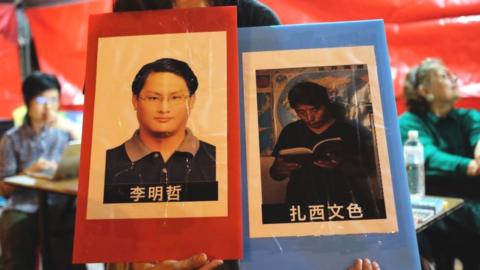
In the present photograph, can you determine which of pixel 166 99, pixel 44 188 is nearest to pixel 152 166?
pixel 166 99

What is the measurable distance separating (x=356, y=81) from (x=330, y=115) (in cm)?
8

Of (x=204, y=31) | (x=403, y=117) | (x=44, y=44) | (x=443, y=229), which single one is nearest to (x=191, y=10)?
(x=204, y=31)

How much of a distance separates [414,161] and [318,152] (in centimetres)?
119

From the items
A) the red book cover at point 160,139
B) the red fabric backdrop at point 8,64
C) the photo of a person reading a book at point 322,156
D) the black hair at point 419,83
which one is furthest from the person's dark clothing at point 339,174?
the red fabric backdrop at point 8,64

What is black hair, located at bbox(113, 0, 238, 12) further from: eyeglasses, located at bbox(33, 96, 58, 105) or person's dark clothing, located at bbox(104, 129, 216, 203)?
eyeglasses, located at bbox(33, 96, 58, 105)

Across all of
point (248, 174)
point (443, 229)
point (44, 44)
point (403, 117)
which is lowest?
→ point (443, 229)

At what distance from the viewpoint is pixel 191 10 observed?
0.69 metres

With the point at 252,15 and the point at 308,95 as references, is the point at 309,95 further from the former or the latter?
the point at 252,15

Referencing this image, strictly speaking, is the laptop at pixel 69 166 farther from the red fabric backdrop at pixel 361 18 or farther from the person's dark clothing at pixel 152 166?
the person's dark clothing at pixel 152 166

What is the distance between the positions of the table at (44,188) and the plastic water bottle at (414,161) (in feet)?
4.64

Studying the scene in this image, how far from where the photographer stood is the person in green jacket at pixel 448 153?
1.62m

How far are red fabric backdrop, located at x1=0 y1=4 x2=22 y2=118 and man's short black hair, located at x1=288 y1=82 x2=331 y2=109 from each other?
288 cm

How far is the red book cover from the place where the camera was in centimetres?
61

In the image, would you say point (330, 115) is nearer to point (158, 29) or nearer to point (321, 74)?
point (321, 74)
